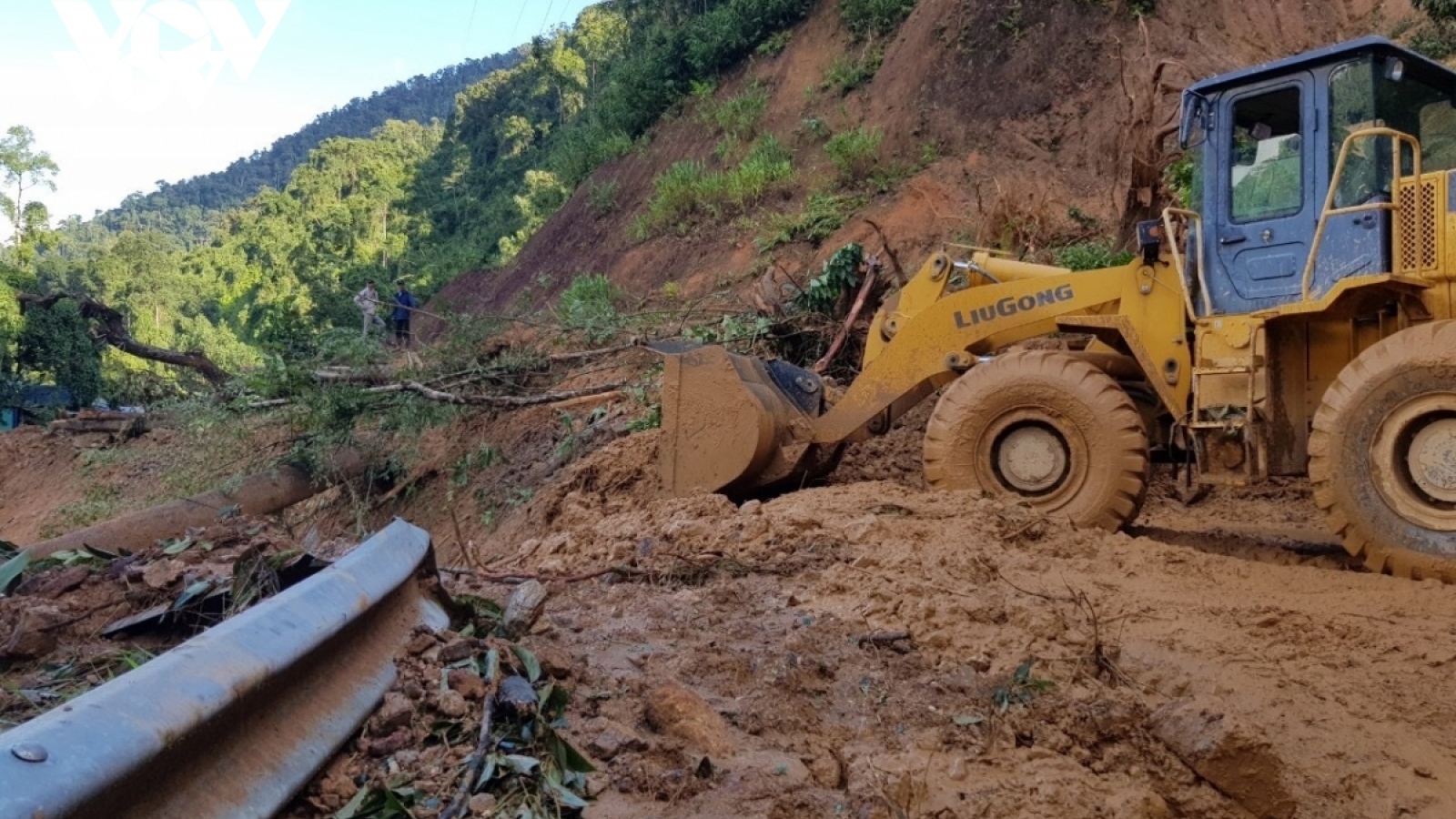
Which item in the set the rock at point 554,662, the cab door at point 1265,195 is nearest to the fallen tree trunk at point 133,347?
the cab door at point 1265,195

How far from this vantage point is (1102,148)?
671 inches

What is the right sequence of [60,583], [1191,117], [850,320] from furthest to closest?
[850,320] → [1191,117] → [60,583]

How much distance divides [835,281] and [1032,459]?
413cm

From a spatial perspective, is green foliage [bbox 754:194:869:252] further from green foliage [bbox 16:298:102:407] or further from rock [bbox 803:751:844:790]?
green foliage [bbox 16:298:102:407]

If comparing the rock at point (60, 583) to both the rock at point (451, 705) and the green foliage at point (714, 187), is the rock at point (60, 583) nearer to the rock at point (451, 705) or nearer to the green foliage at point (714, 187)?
the rock at point (451, 705)

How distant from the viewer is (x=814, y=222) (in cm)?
1773

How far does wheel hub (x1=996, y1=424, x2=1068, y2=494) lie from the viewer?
737 cm

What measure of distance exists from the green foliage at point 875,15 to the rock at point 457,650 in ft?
66.1

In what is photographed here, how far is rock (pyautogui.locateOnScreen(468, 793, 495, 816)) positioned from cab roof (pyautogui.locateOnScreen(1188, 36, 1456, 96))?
19.7 ft

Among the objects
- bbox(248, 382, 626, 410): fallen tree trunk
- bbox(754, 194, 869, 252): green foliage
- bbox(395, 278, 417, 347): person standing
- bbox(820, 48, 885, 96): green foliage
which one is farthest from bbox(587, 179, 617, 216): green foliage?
bbox(248, 382, 626, 410): fallen tree trunk

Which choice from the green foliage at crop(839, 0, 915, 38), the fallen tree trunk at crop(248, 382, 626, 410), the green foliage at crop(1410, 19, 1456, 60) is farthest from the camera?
the green foliage at crop(839, 0, 915, 38)

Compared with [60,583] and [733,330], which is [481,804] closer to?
[60,583]

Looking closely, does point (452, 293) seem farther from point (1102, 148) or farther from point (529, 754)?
point (529, 754)

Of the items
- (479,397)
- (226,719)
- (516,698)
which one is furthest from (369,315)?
(226,719)
